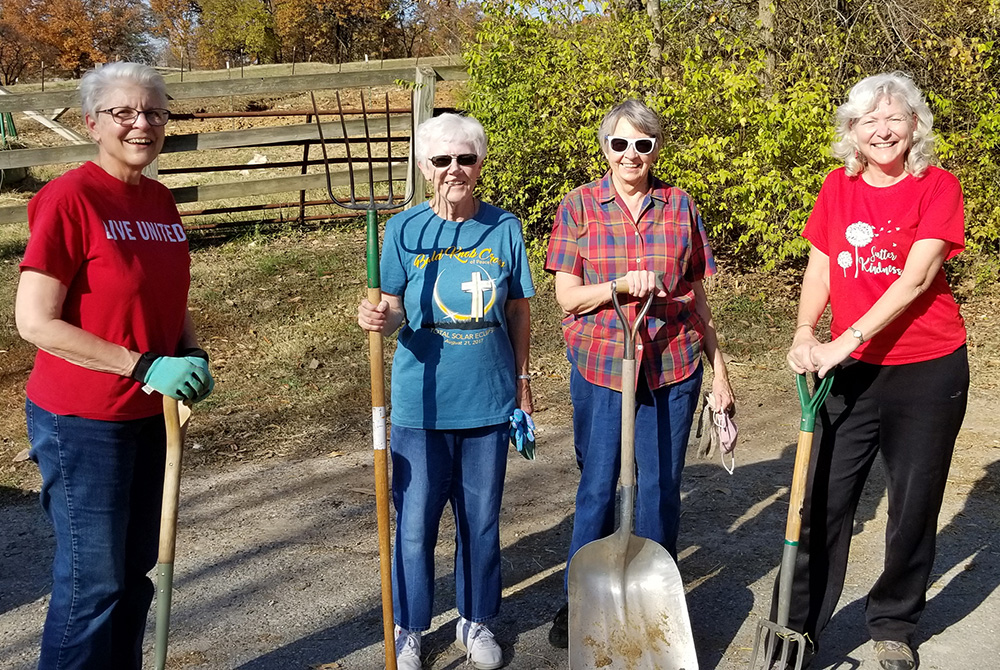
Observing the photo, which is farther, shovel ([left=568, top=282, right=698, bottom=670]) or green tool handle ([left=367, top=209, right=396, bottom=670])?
shovel ([left=568, top=282, right=698, bottom=670])

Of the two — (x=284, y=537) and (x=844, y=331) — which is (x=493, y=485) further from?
(x=284, y=537)

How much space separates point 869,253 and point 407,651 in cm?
199

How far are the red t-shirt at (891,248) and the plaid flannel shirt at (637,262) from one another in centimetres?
45

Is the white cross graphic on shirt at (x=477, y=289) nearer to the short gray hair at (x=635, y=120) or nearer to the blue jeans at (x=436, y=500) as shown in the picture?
the blue jeans at (x=436, y=500)

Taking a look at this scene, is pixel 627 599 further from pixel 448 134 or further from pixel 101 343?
pixel 101 343

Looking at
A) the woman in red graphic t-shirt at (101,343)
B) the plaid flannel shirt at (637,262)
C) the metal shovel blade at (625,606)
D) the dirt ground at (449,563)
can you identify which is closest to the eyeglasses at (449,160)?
the plaid flannel shirt at (637,262)

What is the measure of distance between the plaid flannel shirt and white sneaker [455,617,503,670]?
3.10ft

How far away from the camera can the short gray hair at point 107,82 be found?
2570mm

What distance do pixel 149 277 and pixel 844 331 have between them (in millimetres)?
2094

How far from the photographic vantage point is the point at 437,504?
3.25 meters

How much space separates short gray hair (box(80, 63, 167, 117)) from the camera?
8.43 ft

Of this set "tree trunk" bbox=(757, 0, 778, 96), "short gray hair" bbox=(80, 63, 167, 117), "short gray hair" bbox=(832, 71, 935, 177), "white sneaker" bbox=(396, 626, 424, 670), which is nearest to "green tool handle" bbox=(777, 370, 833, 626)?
"short gray hair" bbox=(832, 71, 935, 177)

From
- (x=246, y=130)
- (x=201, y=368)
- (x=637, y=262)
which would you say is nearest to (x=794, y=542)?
(x=637, y=262)

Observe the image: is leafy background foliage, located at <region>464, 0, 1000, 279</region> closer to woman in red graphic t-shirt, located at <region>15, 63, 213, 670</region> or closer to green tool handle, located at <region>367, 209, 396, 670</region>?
green tool handle, located at <region>367, 209, 396, 670</region>
